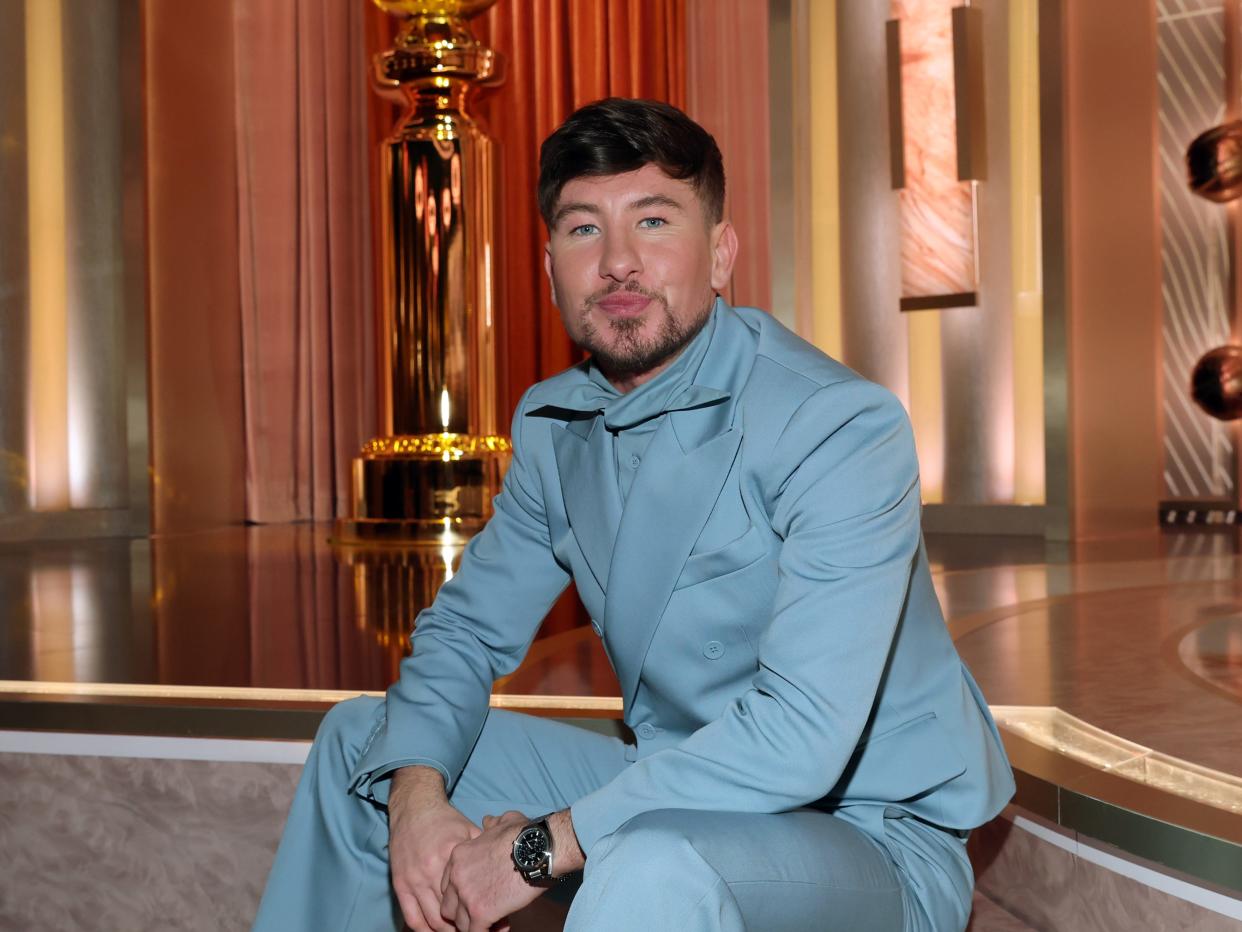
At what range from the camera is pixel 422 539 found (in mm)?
4070

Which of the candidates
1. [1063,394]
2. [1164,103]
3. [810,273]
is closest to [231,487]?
[810,273]

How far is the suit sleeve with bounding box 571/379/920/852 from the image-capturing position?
1047 mm

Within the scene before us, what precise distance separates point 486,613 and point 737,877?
0.53 m

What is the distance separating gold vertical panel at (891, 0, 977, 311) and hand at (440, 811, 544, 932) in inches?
127

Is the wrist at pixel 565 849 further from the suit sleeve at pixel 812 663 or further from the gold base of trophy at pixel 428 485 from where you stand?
the gold base of trophy at pixel 428 485

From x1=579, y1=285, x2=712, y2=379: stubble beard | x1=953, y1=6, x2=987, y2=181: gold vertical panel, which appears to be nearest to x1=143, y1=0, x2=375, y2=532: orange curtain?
x1=953, y1=6, x2=987, y2=181: gold vertical panel

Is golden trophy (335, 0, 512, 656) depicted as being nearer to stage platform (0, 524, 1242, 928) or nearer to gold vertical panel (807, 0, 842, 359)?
stage platform (0, 524, 1242, 928)

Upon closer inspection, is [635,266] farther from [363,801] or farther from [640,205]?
[363,801]

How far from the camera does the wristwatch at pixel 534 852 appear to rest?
1.06 meters

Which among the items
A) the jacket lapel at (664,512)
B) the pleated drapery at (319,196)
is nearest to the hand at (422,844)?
the jacket lapel at (664,512)

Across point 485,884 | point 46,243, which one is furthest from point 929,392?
point 485,884

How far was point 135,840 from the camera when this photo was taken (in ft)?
5.65

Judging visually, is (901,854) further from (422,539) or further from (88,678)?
(422,539)

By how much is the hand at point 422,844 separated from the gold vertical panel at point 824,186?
3.32 meters
